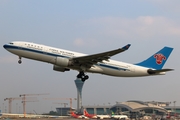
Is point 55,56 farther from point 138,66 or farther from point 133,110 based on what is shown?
point 133,110

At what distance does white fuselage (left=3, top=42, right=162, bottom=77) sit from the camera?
40250mm

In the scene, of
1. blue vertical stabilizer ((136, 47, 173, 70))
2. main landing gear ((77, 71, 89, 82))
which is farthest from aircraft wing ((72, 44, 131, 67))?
blue vertical stabilizer ((136, 47, 173, 70))

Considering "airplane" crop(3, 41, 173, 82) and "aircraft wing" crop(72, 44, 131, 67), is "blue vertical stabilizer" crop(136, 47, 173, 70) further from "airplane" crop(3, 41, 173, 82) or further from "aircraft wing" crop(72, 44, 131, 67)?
"aircraft wing" crop(72, 44, 131, 67)

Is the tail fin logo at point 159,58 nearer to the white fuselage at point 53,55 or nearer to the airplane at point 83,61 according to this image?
the airplane at point 83,61

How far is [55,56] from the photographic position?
4050cm

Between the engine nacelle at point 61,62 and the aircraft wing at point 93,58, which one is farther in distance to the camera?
the engine nacelle at point 61,62

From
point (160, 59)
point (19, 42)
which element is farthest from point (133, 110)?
point (19, 42)

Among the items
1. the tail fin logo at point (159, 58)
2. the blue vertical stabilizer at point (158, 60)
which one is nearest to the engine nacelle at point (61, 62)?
the blue vertical stabilizer at point (158, 60)

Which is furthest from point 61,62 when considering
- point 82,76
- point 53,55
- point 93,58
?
point 82,76

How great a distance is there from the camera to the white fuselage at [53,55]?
132ft

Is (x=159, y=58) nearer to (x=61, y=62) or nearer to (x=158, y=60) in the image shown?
(x=158, y=60)

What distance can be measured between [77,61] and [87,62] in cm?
150

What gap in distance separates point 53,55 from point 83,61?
13.8ft

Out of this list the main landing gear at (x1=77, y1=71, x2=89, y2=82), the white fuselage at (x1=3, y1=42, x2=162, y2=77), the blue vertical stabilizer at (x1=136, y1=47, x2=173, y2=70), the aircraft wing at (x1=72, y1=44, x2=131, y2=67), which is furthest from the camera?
the blue vertical stabilizer at (x1=136, y1=47, x2=173, y2=70)
